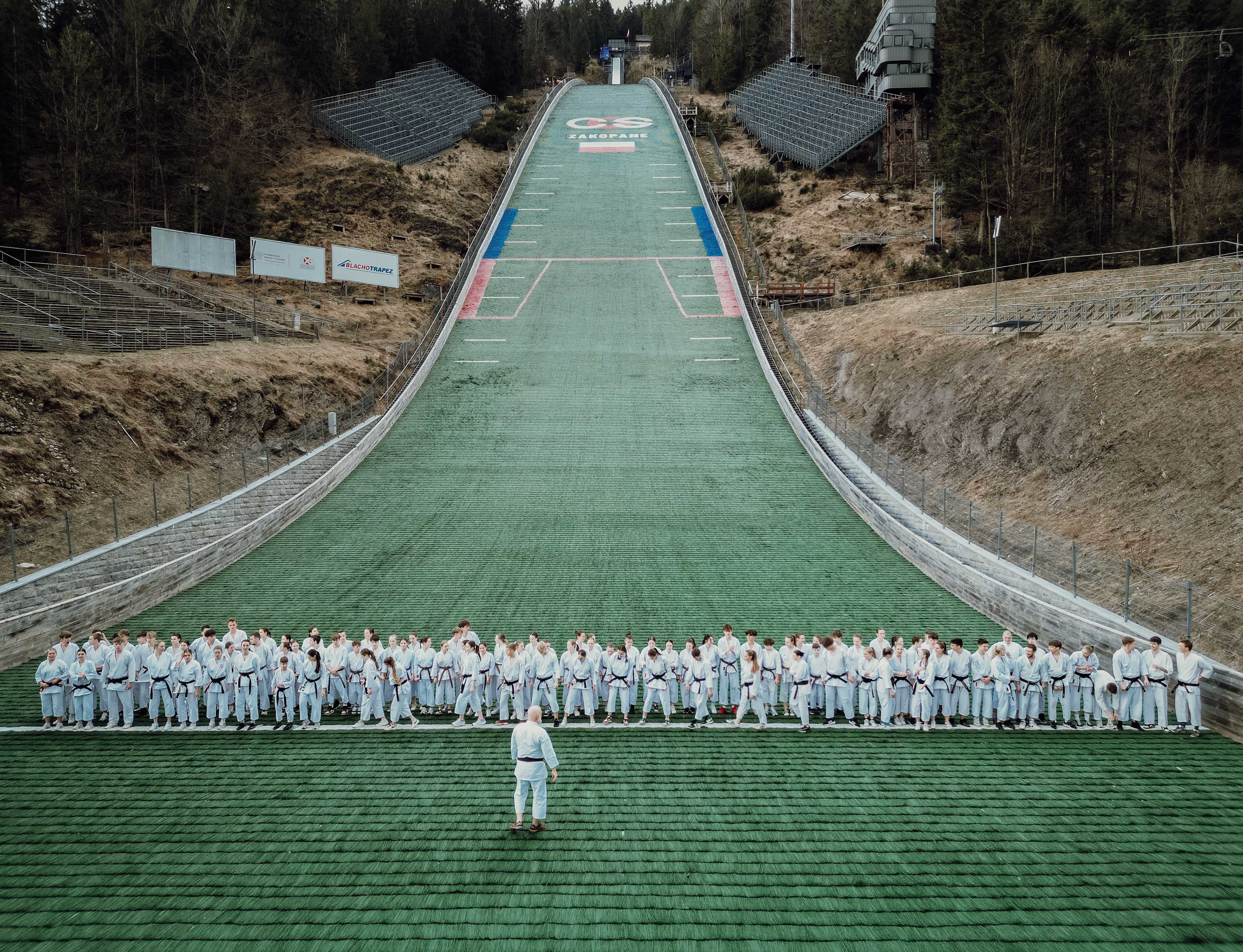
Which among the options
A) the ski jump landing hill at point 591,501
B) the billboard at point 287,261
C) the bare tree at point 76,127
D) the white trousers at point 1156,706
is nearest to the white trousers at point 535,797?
the ski jump landing hill at point 591,501

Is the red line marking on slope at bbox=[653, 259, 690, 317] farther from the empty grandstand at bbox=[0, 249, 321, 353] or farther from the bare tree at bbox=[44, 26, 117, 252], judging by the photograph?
the bare tree at bbox=[44, 26, 117, 252]

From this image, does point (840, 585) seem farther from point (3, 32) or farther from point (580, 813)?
point (3, 32)

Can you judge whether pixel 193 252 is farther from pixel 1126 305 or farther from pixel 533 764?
pixel 1126 305

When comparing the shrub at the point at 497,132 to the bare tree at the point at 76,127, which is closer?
the bare tree at the point at 76,127

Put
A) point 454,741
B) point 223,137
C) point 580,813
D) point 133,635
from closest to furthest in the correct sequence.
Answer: point 580,813 < point 454,741 < point 133,635 < point 223,137

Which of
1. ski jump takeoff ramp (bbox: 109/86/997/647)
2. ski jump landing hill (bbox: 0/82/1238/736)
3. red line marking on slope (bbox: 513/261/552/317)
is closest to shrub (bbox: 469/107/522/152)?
ski jump landing hill (bbox: 0/82/1238/736)

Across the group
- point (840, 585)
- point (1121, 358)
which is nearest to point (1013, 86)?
point (1121, 358)

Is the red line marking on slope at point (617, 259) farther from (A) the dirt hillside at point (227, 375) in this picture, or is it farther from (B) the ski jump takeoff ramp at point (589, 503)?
(A) the dirt hillside at point (227, 375)
